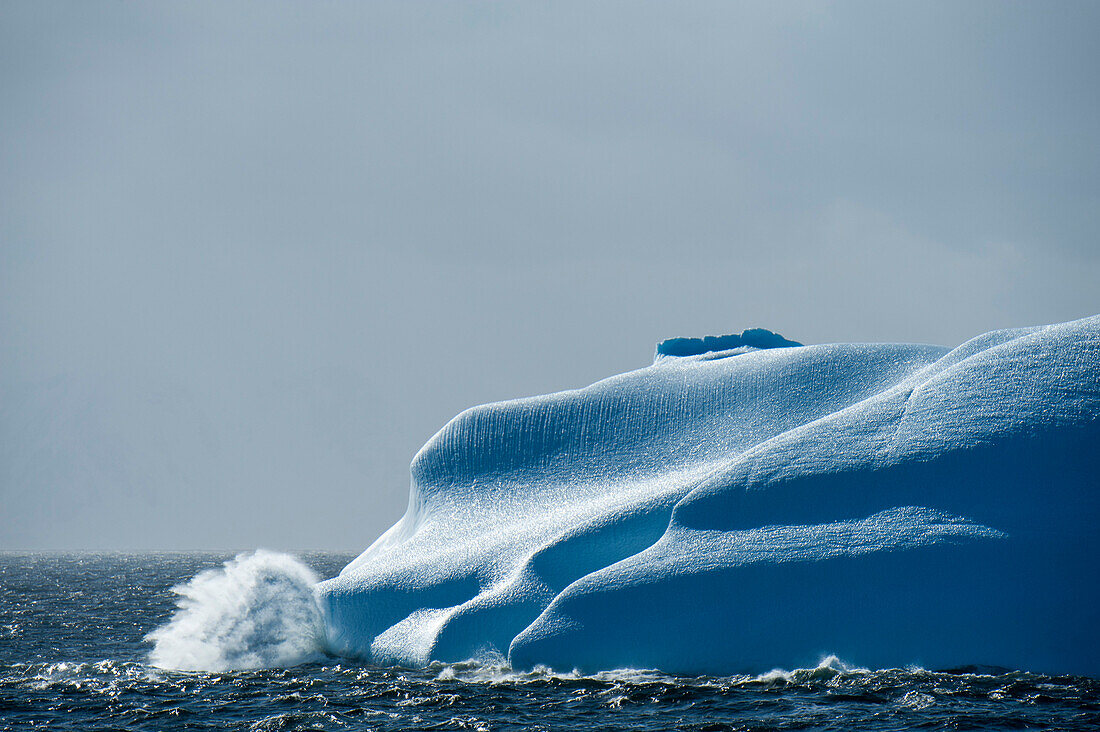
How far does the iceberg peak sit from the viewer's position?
34.7 m

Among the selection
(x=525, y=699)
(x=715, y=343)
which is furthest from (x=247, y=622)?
(x=715, y=343)

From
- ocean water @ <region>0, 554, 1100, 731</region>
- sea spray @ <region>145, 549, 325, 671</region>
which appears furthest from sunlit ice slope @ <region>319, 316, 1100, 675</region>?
sea spray @ <region>145, 549, 325, 671</region>

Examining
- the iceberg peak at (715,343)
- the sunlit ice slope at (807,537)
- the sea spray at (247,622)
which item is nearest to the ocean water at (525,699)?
the sunlit ice slope at (807,537)

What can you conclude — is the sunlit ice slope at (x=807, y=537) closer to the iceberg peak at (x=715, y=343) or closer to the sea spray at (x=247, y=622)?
the sea spray at (x=247, y=622)

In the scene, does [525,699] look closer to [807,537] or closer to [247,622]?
[807,537]

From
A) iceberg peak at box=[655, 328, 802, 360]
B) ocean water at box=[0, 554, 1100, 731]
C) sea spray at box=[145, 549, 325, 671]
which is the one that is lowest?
ocean water at box=[0, 554, 1100, 731]

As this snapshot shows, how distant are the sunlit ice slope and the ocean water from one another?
2.37 feet

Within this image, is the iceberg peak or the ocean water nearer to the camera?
the ocean water

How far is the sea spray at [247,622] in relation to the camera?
25344 mm

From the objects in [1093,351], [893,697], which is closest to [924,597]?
[893,697]

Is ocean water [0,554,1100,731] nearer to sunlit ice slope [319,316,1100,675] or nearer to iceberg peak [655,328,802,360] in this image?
sunlit ice slope [319,316,1100,675]

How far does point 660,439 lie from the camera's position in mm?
27453

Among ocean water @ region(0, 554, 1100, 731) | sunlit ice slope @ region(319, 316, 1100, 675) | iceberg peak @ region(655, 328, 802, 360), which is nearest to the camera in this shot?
ocean water @ region(0, 554, 1100, 731)

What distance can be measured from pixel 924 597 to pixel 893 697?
9.64 ft
